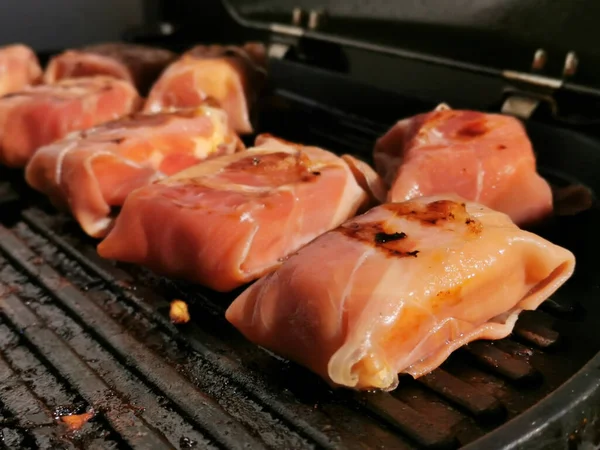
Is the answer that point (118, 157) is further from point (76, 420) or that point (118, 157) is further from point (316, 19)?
point (316, 19)

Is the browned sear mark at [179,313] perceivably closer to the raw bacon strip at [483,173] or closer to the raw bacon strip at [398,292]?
the raw bacon strip at [398,292]

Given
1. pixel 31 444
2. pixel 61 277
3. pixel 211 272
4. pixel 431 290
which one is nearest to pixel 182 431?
pixel 31 444

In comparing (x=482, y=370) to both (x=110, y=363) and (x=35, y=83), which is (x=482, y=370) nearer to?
(x=110, y=363)

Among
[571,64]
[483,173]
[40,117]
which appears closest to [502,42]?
[571,64]

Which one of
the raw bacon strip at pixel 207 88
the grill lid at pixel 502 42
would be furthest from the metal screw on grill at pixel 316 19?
the raw bacon strip at pixel 207 88

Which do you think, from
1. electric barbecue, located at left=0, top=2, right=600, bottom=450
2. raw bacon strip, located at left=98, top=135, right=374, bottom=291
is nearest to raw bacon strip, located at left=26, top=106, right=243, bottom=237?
electric barbecue, located at left=0, top=2, right=600, bottom=450
